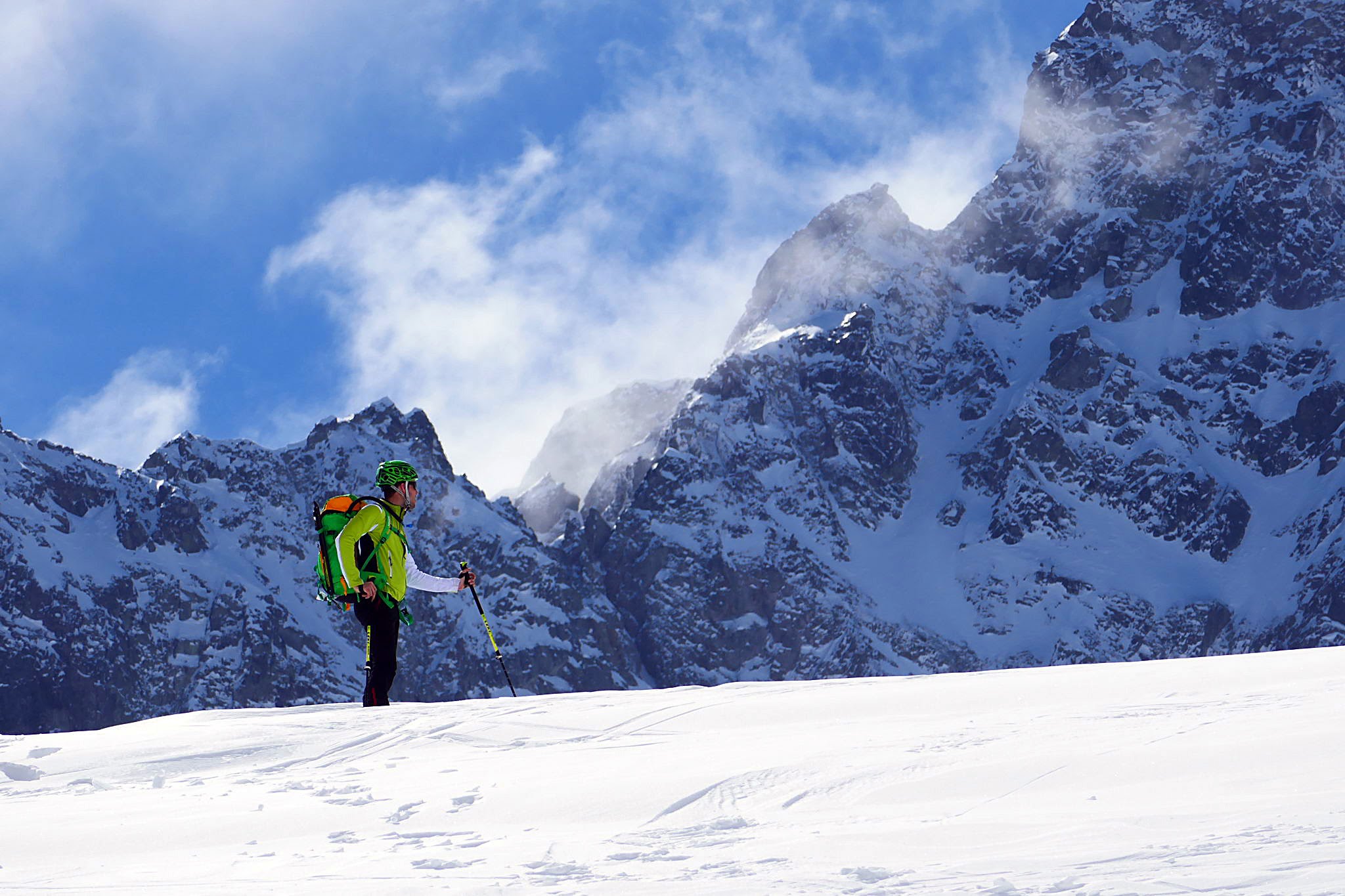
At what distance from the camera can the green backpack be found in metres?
11.4

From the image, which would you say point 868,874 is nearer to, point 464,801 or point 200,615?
point 464,801

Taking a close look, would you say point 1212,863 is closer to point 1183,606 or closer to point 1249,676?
point 1249,676

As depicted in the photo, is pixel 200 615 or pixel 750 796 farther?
→ pixel 200 615

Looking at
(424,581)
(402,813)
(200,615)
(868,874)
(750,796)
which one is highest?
(200,615)

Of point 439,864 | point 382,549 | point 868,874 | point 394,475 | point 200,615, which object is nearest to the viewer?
point 868,874

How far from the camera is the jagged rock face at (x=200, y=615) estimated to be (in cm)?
17175

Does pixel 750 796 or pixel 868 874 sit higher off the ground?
pixel 750 796

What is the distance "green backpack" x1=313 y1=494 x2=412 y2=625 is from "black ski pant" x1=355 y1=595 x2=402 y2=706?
92 millimetres

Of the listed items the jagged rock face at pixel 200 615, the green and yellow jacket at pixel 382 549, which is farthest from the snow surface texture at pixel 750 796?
the jagged rock face at pixel 200 615

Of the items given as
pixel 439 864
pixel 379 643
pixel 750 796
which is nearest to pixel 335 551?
pixel 379 643

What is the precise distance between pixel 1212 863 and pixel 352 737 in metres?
5.53

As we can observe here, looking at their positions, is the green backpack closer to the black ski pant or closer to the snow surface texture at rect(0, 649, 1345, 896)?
the black ski pant

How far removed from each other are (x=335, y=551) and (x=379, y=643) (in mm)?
923

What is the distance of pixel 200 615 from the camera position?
18362cm
